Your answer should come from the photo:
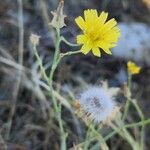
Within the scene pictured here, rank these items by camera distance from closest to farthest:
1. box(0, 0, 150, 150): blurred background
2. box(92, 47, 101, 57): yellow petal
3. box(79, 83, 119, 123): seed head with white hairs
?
box(92, 47, 101, 57): yellow petal → box(79, 83, 119, 123): seed head with white hairs → box(0, 0, 150, 150): blurred background

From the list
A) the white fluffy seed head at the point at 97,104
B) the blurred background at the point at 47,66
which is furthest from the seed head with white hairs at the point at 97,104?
the blurred background at the point at 47,66

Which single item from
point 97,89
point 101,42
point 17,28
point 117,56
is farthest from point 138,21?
point 101,42

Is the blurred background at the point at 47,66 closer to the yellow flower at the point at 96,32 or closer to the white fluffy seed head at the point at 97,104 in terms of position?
the white fluffy seed head at the point at 97,104

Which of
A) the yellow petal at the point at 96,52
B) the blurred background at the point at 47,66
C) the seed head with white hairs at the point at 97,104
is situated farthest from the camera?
the blurred background at the point at 47,66

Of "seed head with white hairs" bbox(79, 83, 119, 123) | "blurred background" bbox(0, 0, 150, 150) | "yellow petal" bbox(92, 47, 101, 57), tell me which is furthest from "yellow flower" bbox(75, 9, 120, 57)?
"blurred background" bbox(0, 0, 150, 150)

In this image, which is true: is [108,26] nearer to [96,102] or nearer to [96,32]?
[96,32]

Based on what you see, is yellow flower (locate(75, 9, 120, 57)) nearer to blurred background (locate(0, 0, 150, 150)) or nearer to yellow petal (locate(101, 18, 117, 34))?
yellow petal (locate(101, 18, 117, 34))

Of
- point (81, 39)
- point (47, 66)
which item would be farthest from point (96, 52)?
point (47, 66)
